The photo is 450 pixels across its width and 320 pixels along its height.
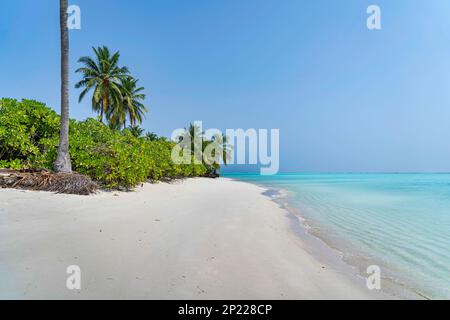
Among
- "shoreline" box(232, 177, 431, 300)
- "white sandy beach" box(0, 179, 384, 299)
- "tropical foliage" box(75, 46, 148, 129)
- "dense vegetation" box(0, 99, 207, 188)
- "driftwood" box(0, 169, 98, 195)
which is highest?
"tropical foliage" box(75, 46, 148, 129)

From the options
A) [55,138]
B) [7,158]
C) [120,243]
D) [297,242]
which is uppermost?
[55,138]

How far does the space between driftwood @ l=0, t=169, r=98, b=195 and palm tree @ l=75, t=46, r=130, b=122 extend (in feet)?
63.5

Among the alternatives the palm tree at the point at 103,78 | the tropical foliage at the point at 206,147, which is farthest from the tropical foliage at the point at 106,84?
the tropical foliage at the point at 206,147

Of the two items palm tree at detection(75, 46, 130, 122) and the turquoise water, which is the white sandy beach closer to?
the turquoise water

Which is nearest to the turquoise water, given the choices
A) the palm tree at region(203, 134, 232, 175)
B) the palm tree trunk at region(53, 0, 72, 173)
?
the palm tree trunk at region(53, 0, 72, 173)

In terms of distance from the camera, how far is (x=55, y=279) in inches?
112

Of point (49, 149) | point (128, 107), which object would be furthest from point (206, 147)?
point (49, 149)

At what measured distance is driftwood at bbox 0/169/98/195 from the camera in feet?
28.0

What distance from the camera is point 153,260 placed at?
3664mm

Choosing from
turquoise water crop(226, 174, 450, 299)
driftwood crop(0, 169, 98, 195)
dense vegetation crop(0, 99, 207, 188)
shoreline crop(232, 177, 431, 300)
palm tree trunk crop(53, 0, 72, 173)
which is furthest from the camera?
palm tree trunk crop(53, 0, 72, 173)

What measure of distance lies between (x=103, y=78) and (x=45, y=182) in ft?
71.2
